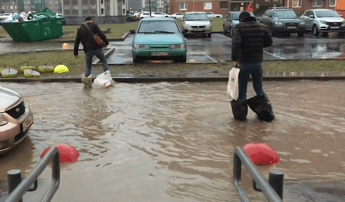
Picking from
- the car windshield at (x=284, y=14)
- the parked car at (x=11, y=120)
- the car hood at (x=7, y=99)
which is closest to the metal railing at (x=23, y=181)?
the parked car at (x=11, y=120)

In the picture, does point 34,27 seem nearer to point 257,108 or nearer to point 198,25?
point 198,25

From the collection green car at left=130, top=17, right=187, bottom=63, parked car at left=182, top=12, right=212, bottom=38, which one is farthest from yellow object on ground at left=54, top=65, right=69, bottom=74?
parked car at left=182, top=12, right=212, bottom=38

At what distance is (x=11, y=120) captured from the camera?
5.45 meters

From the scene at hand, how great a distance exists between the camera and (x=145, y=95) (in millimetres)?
9453

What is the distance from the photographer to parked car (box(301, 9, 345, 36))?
25.3m

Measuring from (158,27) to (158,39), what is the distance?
4.09ft

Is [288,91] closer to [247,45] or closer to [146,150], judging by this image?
[247,45]

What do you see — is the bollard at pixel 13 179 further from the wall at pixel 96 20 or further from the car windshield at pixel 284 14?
the wall at pixel 96 20

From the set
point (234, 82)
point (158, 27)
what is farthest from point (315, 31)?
point (234, 82)

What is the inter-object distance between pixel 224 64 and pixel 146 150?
8272 mm

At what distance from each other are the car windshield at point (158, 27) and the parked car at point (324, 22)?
44.9ft

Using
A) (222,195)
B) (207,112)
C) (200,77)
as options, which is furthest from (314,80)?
(222,195)

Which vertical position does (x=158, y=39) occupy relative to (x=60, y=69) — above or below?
above

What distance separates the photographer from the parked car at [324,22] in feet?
83.1
